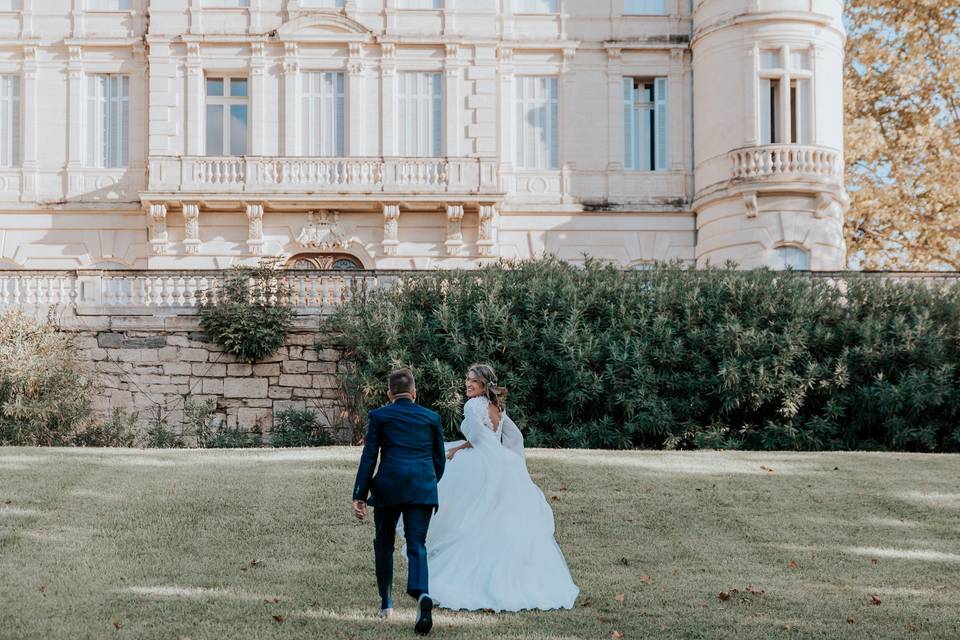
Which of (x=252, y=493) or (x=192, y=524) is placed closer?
(x=192, y=524)

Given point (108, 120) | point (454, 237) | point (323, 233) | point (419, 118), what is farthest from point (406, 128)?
point (108, 120)

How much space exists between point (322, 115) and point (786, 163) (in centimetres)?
1018

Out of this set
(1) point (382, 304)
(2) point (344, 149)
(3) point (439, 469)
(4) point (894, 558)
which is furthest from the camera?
(2) point (344, 149)

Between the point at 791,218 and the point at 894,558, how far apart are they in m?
13.8

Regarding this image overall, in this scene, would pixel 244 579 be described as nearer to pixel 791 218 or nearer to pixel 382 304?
pixel 382 304

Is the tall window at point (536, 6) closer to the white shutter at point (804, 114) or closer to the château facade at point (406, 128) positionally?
the château facade at point (406, 128)

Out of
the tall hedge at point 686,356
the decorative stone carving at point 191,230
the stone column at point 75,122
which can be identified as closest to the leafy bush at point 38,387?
the tall hedge at point 686,356

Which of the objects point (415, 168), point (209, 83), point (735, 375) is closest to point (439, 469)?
A: point (735, 375)

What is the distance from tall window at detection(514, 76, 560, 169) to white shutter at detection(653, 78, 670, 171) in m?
2.30

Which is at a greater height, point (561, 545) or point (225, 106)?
point (225, 106)

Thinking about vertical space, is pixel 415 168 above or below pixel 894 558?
above

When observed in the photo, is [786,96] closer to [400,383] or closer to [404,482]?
[400,383]

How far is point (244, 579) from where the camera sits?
29.4 feet

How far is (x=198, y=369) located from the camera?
1828 centimetres
